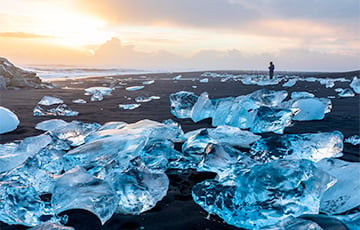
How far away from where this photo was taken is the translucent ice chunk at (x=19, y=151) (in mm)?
2570

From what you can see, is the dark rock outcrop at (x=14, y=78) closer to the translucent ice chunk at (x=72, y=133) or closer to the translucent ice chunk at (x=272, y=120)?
the translucent ice chunk at (x=72, y=133)

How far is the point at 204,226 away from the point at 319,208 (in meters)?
0.81

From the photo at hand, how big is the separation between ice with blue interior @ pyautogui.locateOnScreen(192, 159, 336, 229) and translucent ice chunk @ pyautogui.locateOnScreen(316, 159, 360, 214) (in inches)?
4.9

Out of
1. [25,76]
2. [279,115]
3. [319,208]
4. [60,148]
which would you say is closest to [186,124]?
[279,115]

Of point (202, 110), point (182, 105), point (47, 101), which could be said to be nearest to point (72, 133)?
point (182, 105)

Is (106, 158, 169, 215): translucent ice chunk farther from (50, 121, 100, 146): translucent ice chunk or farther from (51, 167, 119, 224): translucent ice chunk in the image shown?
(50, 121, 100, 146): translucent ice chunk

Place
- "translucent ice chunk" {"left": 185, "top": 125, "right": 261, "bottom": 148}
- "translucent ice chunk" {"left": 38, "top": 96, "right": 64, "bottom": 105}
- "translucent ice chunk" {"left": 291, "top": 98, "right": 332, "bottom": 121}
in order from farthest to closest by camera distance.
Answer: "translucent ice chunk" {"left": 38, "top": 96, "right": 64, "bottom": 105} < "translucent ice chunk" {"left": 291, "top": 98, "right": 332, "bottom": 121} < "translucent ice chunk" {"left": 185, "top": 125, "right": 261, "bottom": 148}

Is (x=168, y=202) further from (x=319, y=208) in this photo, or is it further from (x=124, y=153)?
(x=319, y=208)

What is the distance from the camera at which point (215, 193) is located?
1889 mm

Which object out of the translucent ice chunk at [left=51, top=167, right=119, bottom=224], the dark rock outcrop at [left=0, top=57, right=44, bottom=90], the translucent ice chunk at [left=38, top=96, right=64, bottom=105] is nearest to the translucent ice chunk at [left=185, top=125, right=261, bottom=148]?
the translucent ice chunk at [left=51, top=167, right=119, bottom=224]

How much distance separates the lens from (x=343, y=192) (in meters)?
1.86

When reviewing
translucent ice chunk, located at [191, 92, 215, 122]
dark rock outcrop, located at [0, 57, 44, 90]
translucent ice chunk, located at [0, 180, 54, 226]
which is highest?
dark rock outcrop, located at [0, 57, 44, 90]

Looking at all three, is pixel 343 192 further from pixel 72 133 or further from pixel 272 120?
pixel 72 133

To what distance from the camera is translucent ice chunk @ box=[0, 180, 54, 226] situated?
171 cm
